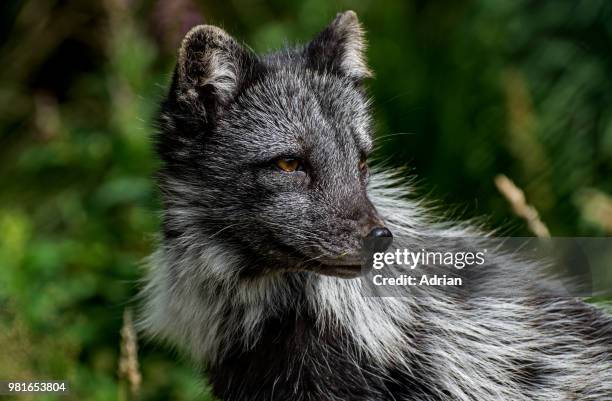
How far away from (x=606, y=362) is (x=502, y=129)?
2605 millimetres

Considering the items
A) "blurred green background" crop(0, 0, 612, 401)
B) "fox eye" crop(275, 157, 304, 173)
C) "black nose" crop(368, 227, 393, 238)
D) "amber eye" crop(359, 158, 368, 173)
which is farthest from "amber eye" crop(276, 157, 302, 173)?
"blurred green background" crop(0, 0, 612, 401)

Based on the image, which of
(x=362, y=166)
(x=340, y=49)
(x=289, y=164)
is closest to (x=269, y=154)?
(x=289, y=164)

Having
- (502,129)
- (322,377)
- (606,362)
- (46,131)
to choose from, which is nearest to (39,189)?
(46,131)

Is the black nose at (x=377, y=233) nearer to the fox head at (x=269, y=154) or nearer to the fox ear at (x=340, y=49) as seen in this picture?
the fox head at (x=269, y=154)

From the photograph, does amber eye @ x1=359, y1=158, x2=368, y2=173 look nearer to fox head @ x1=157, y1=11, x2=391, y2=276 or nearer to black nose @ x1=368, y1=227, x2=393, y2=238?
fox head @ x1=157, y1=11, x2=391, y2=276

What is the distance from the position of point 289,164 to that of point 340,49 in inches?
29.6

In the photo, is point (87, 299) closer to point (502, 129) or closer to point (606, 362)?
point (502, 129)

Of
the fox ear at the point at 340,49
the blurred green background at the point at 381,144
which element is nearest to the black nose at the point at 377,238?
the fox ear at the point at 340,49

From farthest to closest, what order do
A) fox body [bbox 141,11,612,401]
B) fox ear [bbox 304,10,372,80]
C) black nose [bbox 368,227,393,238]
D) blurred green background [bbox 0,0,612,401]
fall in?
blurred green background [bbox 0,0,612,401]
fox ear [bbox 304,10,372,80]
fox body [bbox 141,11,612,401]
black nose [bbox 368,227,393,238]

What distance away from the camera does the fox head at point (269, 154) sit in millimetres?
3588

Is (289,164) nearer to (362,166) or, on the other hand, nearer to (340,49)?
(362,166)

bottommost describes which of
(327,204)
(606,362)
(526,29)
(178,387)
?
(178,387)

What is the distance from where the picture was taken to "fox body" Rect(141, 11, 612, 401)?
144 inches

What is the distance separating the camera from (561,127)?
6.23 meters
